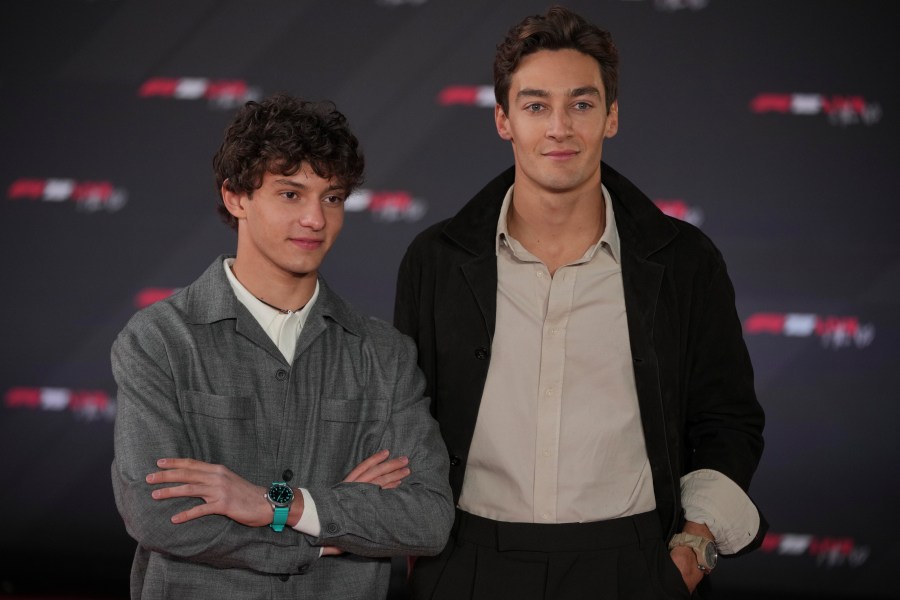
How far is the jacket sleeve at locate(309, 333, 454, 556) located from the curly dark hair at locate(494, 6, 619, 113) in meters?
0.67

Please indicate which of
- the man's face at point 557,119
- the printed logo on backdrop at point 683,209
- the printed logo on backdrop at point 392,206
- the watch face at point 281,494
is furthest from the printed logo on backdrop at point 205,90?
the watch face at point 281,494

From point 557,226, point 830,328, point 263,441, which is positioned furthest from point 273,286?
point 830,328

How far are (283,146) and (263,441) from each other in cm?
56

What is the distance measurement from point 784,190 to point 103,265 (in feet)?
8.59

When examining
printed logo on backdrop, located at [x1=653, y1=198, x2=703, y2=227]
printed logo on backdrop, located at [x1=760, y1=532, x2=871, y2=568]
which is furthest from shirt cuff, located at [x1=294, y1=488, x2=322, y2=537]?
printed logo on backdrop, located at [x1=760, y1=532, x2=871, y2=568]

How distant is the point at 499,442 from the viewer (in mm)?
2408

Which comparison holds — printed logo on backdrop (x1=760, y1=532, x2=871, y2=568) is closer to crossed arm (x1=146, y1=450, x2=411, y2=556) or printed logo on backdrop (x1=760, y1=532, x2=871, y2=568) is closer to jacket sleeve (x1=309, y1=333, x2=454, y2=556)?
jacket sleeve (x1=309, y1=333, x2=454, y2=556)

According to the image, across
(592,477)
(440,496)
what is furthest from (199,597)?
(592,477)

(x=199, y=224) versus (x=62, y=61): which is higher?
(x=62, y=61)

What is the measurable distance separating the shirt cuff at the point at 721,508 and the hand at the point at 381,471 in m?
0.65

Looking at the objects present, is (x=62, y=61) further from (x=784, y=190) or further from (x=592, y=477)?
(x=592, y=477)

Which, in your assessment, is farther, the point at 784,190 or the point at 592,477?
the point at 784,190

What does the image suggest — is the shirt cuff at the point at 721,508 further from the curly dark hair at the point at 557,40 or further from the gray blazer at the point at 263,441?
the curly dark hair at the point at 557,40

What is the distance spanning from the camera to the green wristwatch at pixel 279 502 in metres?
2.08
